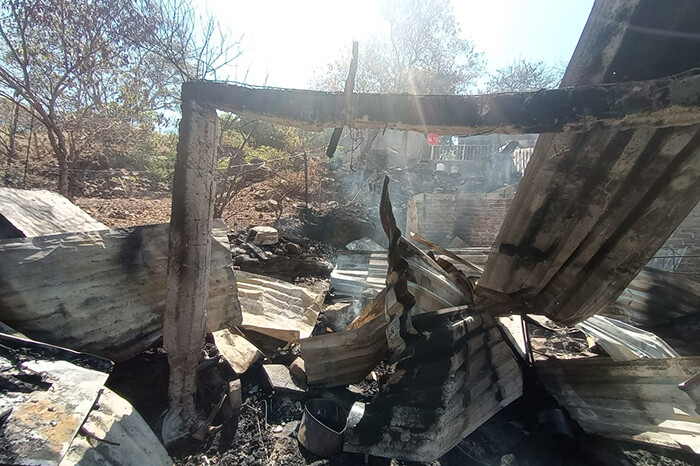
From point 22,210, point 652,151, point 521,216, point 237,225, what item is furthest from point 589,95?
point 237,225

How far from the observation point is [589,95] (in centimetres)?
146

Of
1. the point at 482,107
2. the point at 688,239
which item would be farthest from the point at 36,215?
the point at 688,239

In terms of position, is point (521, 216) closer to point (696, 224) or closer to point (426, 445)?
point (426, 445)

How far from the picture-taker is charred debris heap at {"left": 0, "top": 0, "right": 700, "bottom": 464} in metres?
1.62

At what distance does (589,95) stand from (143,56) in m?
10.1

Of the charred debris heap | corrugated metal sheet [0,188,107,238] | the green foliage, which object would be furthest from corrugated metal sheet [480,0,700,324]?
the green foliage

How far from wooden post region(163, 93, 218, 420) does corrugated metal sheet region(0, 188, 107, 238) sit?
1172mm

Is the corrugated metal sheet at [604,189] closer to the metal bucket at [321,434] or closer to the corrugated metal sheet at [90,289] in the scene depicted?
the metal bucket at [321,434]

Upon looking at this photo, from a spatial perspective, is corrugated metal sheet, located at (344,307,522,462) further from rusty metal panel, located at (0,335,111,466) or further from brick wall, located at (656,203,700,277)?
brick wall, located at (656,203,700,277)

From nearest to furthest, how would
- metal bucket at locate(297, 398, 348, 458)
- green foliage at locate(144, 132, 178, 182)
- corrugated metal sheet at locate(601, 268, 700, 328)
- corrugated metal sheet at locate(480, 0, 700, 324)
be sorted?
corrugated metal sheet at locate(480, 0, 700, 324)
metal bucket at locate(297, 398, 348, 458)
corrugated metal sheet at locate(601, 268, 700, 328)
green foliage at locate(144, 132, 178, 182)

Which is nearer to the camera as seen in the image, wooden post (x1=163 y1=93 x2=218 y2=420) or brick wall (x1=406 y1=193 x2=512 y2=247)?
wooden post (x1=163 y1=93 x2=218 y2=420)

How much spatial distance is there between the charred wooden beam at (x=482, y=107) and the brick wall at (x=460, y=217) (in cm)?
701

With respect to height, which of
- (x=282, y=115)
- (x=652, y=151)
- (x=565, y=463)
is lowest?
(x=565, y=463)

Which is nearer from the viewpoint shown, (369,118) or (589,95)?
(589,95)
